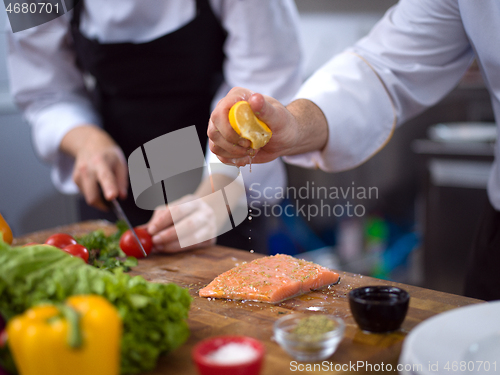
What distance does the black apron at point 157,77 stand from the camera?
163cm

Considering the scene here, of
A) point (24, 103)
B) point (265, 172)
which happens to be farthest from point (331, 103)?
point (24, 103)

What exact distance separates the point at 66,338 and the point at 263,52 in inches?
50.0

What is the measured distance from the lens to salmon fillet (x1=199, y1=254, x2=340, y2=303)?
0.96 metres

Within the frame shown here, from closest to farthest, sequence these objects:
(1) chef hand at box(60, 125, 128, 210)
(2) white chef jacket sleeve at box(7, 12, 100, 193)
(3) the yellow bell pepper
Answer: (3) the yellow bell pepper → (1) chef hand at box(60, 125, 128, 210) → (2) white chef jacket sleeve at box(7, 12, 100, 193)

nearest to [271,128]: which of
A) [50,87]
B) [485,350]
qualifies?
[485,350]

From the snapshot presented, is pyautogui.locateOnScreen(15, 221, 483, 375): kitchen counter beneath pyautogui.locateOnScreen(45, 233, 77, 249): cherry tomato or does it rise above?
beneath

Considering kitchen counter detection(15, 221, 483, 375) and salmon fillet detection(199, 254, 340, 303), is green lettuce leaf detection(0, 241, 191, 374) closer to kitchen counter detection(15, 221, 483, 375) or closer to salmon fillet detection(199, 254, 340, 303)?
kitchen counter detection(15, 221, 483, 375)

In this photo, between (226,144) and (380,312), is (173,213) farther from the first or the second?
(380,312)

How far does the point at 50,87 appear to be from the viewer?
185 cm

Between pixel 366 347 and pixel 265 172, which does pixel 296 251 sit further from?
pixel 366 347

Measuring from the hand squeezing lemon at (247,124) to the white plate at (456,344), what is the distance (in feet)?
1.39

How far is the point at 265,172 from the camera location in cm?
164

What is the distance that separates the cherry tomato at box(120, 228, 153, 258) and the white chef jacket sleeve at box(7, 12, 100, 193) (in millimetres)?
616

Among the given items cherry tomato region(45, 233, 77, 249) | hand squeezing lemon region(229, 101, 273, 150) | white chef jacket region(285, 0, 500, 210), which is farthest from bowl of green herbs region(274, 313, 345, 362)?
cherry tomato region(45, 233, 77, 249)
